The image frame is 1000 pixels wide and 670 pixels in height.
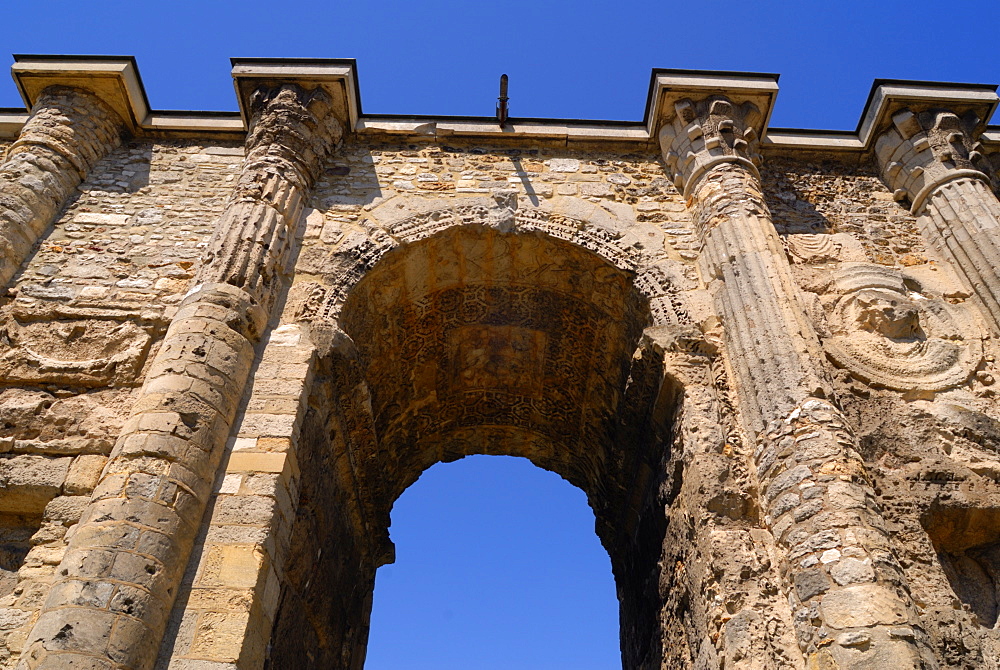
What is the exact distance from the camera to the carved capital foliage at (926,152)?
6.15 m

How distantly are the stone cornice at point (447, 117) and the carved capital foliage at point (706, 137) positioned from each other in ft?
0.35

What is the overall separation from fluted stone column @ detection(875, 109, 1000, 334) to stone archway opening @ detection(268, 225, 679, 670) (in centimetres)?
249

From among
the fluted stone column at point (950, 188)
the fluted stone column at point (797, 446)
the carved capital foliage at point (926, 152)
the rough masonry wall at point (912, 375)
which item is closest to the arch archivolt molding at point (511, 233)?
the fluted stone column at point (797, 446)

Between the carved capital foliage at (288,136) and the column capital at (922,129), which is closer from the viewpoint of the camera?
the carved capital foliage at (288,136)

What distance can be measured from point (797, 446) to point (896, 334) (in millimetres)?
1791

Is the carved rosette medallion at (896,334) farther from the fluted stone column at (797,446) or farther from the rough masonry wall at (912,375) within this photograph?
the fluted stone column at (797,446)

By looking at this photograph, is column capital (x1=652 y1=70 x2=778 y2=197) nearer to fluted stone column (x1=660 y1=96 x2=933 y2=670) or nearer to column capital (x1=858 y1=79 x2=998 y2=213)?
fluted stone column (x1=660 y1=96 x2=933 y2=670)

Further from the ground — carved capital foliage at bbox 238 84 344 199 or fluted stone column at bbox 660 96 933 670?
carved capital foliage at bbox 238 84 344 199

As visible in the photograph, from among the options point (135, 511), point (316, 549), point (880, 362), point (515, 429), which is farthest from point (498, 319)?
point (135, 511)

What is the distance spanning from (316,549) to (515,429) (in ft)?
9.31

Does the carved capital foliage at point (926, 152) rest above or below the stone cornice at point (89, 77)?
below

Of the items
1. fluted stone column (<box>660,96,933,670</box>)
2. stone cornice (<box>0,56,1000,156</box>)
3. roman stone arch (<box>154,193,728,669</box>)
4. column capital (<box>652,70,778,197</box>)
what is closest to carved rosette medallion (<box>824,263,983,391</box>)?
fluted stone column (<box>660,96,933,670</box>)

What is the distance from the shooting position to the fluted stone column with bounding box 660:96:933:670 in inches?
131

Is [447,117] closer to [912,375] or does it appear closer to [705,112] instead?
[705,112]
